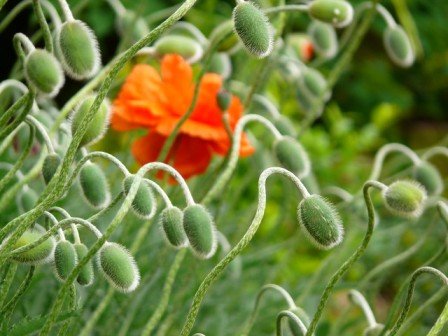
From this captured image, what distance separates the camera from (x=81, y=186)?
2.86 feet

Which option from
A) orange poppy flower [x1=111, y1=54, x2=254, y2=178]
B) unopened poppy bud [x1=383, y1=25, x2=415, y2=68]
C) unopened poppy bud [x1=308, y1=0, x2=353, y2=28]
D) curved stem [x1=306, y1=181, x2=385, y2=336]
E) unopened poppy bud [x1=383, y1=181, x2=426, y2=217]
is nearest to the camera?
curved stem [x1=306, y1=181, x2=385, y2=336]

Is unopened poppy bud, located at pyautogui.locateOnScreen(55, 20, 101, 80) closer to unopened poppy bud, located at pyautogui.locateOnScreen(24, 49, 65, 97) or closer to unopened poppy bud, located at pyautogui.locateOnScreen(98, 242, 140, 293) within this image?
unopened poppy bud, located at pyautogui.locateOnScreen(24, 49, 65, 97)

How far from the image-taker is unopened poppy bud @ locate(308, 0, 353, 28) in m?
1.06

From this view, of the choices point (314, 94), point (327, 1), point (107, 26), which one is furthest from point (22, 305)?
point (107, 26)

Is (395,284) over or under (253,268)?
under

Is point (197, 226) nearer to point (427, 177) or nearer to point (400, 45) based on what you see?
point (427, 177)

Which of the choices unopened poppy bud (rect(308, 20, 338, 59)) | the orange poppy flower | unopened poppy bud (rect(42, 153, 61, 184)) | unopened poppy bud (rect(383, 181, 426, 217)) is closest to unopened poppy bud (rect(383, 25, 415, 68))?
unopened poppy bud (rect(308, 20, 338, 59))

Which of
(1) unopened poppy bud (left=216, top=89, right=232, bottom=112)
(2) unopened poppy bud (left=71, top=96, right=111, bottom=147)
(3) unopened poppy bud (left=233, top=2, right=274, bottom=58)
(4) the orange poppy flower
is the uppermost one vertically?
(3) unopened poppy bud (left=233, top=2, right=274, bottom=58)

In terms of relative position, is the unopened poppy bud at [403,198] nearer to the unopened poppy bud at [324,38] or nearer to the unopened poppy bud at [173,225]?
the unopened poppy bud at [173,225]

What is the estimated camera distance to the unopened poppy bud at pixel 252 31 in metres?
0.79

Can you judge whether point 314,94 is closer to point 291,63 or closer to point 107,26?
point 291,63

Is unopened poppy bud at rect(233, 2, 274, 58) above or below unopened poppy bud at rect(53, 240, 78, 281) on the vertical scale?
above

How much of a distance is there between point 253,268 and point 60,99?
148cm

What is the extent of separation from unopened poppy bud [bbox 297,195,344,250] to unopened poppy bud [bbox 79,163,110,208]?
189 millimetres
